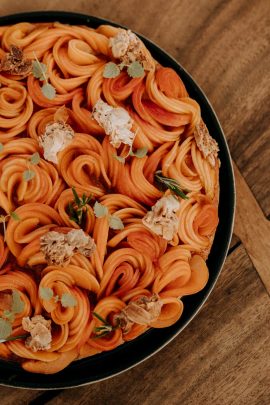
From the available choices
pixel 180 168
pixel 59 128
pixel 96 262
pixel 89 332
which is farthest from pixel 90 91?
pixel 89 332

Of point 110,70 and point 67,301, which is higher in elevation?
point 110,70

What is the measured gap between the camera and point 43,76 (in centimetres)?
180

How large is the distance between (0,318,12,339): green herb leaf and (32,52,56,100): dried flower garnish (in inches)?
28.0

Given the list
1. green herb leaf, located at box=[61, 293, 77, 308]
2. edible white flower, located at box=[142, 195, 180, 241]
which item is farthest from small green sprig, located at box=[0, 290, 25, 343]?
edible white flower, located at box=[142, 195, 180, 241]

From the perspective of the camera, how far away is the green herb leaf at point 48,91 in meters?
1.79

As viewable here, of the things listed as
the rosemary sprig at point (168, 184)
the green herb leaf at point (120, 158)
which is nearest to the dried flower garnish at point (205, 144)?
the rosemary sprig at point (168, 184)

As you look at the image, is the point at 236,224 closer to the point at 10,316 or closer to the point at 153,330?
the point at 153,330

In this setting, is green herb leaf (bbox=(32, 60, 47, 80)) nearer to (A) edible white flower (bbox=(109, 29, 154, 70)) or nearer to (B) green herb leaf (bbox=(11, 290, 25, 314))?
(A) edible white flower (bbox=(109, 29, 154, 70))

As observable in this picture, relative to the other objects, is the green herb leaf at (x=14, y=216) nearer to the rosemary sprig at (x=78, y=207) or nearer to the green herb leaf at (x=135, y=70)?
the rosemary sprig at (x=78, y=207)

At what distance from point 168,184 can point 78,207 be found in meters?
0.29

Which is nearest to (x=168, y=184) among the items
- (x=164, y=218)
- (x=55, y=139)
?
(x=164, y=218)

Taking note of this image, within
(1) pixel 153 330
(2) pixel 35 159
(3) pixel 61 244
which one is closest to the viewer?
(3) pixel 61 244

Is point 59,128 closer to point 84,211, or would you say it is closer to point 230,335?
point 84,211

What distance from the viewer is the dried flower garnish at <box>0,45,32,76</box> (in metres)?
1.78
